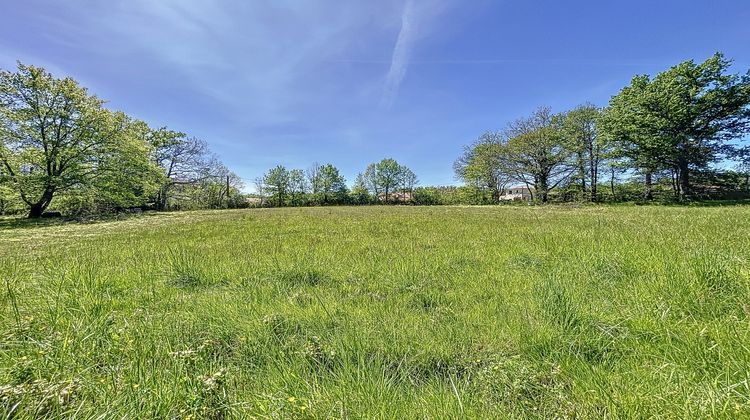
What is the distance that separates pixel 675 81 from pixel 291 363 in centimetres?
3991

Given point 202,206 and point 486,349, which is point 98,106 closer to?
point 202,206

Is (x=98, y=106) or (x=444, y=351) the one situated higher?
(x=98, y=106)

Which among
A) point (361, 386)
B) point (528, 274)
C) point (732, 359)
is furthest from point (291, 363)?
point (528, 274)

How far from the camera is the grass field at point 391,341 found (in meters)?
1.80

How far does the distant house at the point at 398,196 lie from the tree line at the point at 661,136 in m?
37.1

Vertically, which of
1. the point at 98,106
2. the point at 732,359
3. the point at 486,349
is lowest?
the point at 486,349

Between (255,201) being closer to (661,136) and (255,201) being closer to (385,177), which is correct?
(385,177)

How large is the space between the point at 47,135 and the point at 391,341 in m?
35.5

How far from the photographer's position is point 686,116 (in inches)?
969

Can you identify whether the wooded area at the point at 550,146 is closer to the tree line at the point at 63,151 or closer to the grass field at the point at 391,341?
the tree line at the point at 63,151

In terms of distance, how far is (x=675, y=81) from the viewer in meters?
25.4

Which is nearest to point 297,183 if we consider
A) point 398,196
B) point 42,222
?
point 398,196

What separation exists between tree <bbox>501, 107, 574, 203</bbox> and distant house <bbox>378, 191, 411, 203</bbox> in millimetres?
33407

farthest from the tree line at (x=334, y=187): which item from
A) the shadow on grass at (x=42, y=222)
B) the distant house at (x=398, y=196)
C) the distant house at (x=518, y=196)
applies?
the shadow on grass at (x=42, y=222)
